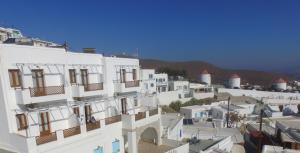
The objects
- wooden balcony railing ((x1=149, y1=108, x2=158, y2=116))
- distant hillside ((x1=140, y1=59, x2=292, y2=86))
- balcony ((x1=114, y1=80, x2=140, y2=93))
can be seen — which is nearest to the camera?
balcony ((x1=114, y1=80, x2=140, y2=93))

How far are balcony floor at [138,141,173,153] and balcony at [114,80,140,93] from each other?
531 centimetres

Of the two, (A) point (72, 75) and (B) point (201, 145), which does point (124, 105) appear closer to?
(A) point (72, 75)

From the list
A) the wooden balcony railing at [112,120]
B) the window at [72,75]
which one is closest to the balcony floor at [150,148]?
the wooden balcony railing at [112,120]

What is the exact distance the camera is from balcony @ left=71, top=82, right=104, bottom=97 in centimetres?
1506

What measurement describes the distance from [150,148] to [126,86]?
20.0 ft

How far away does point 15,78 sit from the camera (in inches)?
485

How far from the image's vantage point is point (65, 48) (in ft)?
49.3

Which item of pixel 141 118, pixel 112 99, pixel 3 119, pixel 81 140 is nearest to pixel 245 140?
pixel 141 118

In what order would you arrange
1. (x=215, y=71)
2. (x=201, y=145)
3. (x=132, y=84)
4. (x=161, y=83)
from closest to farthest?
(x=132, y=84) → (x=201, y=145) → (x=161, y=83) → (x=215, y=71)

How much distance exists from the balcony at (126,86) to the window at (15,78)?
777 centimetres

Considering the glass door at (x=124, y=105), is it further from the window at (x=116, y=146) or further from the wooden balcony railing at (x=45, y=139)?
the wooden balcony railing at (x=45, y=139)

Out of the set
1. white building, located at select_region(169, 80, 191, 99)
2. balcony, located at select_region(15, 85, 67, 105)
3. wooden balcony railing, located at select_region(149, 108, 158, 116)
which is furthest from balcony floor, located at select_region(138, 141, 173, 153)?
white building, located at select_region(169, 80, 191, 99)

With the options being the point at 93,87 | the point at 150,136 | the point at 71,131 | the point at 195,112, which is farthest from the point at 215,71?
the point at 71,131

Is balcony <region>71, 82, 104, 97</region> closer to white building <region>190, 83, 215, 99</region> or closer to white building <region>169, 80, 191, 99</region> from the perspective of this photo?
white building <region>169, 80, 191, 99</region>
